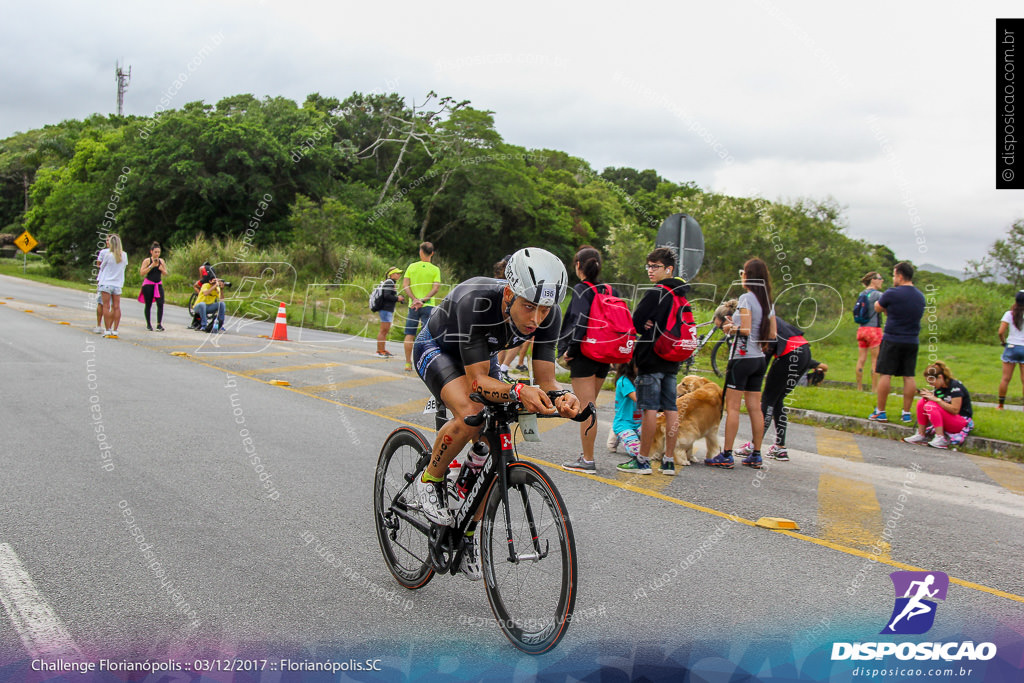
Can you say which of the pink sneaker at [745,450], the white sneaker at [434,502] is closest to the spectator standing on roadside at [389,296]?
the pink sneaker at [745,450]

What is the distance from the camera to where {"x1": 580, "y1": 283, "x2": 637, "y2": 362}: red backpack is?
6.77 metres

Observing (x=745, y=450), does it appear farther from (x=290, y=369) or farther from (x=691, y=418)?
(x=290, y=369)

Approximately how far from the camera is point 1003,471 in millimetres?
7781

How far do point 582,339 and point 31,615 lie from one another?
4.64m

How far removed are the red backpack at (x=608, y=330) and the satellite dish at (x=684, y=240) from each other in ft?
12.9

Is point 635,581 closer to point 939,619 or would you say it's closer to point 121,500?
point 939,619

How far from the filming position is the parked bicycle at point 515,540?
328 centimetres

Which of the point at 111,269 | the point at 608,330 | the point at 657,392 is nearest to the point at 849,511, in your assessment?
the point at 657,392

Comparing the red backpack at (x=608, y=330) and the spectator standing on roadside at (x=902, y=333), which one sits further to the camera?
the spectator standing on roadside at (x=902, y=333)

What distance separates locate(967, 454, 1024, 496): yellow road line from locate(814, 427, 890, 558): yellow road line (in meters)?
1.23

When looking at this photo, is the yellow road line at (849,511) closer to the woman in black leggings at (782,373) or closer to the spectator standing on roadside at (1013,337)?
the woman in black leggings at (782,373)

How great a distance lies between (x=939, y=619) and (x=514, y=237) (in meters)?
42.1

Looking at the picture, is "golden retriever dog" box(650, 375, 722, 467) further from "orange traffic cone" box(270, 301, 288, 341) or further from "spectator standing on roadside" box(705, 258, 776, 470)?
"orange traffic cone" box(270, 301, 288, 341)

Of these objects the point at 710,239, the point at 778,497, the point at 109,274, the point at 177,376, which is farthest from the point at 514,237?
the point at 778,497
